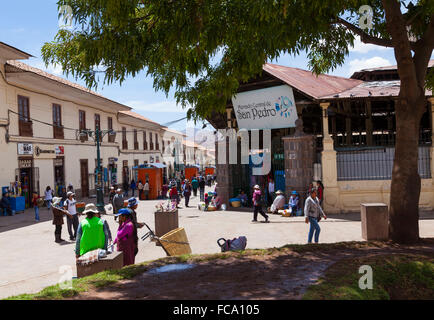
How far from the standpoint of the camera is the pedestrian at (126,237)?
693cm

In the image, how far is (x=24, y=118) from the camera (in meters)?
22.3

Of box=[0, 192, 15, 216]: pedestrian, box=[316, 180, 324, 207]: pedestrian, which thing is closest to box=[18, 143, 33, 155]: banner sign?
box=[0, 192, 15, 216]: pedestrian

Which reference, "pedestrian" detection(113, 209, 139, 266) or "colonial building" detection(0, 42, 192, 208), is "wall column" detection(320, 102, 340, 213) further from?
"colonial building" detection(0, 42, 192, 208)

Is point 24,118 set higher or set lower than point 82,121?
lower

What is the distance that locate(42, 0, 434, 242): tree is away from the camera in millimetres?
6469

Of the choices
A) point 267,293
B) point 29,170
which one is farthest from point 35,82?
point 267,293

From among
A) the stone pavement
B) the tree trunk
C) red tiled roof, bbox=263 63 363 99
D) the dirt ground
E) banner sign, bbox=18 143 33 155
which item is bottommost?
the stone pavement

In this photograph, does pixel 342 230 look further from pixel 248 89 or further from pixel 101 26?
pixel 101 26

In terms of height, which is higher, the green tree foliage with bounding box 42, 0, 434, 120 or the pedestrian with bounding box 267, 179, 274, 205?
the green tree foliage with bounding box 42, 0, 434, 120

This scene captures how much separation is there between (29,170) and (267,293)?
828 inches

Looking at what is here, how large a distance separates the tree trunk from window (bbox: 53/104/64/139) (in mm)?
22171

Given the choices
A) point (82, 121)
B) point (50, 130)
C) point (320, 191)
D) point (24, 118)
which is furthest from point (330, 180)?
point (82, 121)

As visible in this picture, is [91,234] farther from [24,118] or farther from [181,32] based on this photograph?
[24,118]

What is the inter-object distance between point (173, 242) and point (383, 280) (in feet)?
14.1
